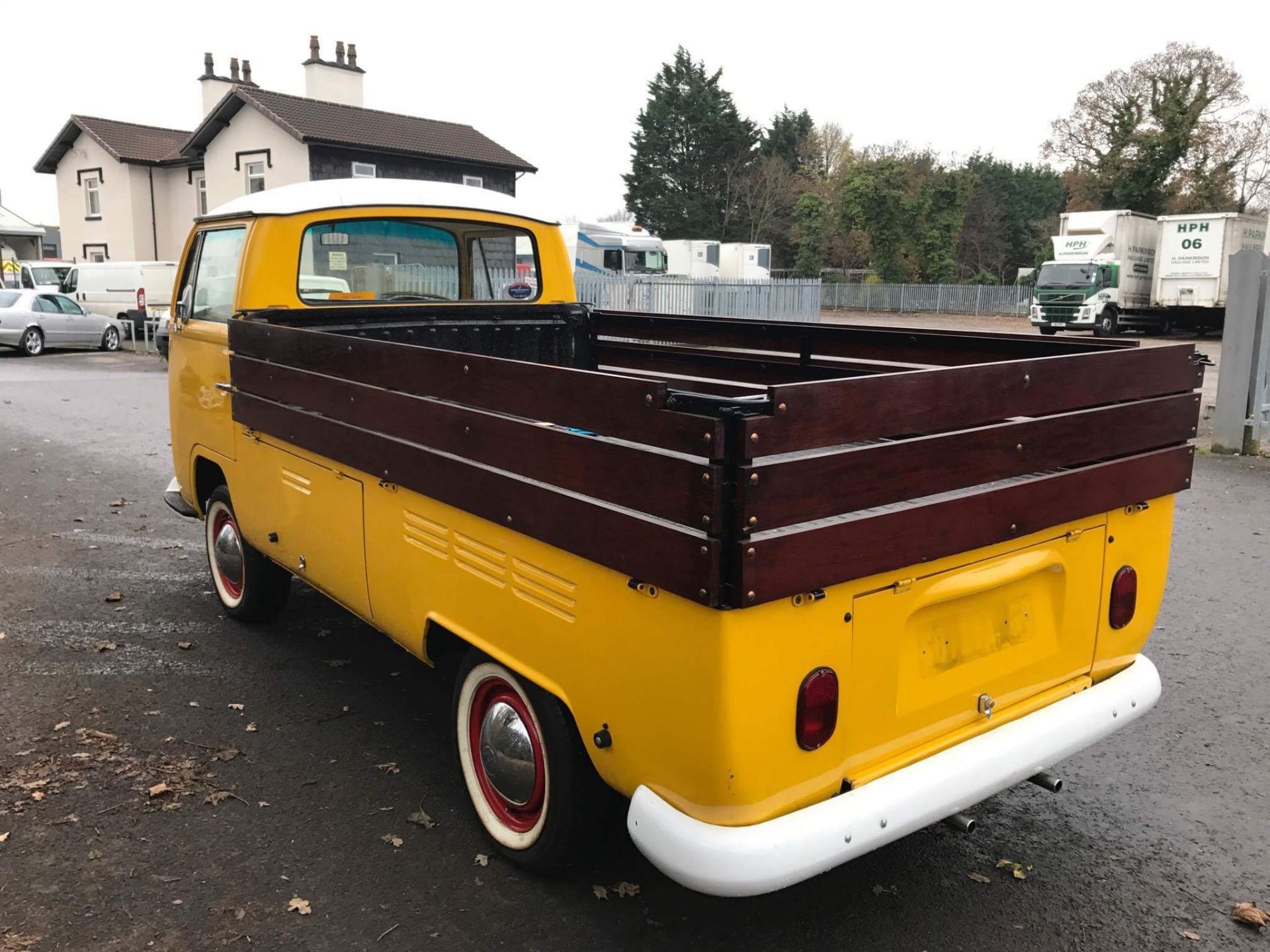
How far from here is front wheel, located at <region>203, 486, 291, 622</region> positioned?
17.0ft

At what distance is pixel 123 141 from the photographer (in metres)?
37.2

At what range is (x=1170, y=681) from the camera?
4742 millimetres

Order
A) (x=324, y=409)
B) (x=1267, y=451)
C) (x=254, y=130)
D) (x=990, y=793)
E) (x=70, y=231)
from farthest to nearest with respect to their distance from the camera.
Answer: (x=70, y=231)
(x=254, y=130)
(x=1267, y=451)
(x=324, y=409)
(x=990, y=793)

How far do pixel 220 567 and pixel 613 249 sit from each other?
29.3 meters

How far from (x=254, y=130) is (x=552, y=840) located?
32153 mm

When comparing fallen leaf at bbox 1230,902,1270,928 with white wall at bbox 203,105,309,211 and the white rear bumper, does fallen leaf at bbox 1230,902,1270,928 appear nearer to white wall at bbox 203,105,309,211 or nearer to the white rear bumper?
the white rear bumper

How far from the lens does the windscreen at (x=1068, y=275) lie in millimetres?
29922

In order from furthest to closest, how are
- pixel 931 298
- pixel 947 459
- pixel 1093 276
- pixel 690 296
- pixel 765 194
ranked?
pixel 765 194
pixel 931 298
pixel 1093 276
pixel 690 296
pixel 947 459

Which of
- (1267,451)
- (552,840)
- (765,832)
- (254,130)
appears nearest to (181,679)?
(552,840)

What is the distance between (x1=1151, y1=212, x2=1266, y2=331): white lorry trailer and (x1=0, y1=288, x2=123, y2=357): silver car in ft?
95.0

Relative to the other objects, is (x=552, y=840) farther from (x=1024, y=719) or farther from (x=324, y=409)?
(x=324, y=409)

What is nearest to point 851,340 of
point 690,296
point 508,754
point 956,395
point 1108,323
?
point 956,395

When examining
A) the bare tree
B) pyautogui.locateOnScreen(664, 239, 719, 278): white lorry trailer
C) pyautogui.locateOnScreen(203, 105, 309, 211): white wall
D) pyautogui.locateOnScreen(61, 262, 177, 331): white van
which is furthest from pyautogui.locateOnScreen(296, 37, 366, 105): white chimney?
the bare tree

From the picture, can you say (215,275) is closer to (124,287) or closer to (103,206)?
(124,287)
